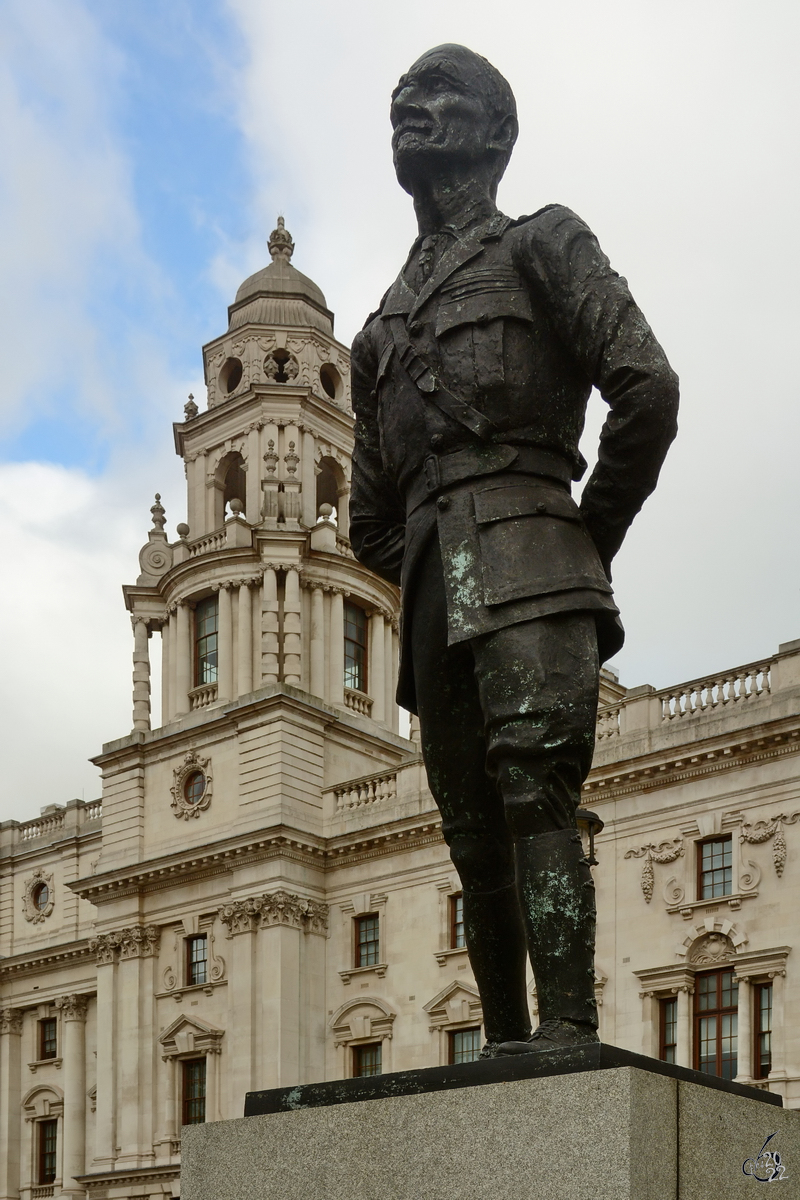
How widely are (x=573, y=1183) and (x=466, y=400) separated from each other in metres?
2.44

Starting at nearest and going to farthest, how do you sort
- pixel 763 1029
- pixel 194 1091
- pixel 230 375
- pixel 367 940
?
pixel 763 1029, pixel 367 940, pixel 194 1091, pixel 230 375

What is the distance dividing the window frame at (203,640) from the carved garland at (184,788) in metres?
2.58

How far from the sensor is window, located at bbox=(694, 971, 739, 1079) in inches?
1214

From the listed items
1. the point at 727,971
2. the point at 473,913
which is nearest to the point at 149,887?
the point at 727,971

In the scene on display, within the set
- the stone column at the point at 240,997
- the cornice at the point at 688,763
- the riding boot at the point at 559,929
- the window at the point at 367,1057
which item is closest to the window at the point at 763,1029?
the cornice at the point at 688,763

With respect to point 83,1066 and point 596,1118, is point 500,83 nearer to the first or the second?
point 596,1118

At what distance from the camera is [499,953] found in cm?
561

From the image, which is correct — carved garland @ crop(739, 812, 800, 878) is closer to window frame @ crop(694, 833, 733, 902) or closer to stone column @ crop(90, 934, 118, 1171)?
window frame @ crop(694, 833, 733, 902)

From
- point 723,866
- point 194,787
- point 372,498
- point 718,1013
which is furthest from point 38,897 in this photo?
point 372,498

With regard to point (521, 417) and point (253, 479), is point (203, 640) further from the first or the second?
point (521, 417)

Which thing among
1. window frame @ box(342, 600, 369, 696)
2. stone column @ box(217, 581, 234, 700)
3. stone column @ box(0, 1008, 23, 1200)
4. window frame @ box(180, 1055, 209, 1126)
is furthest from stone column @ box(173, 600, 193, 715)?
stone column @ box(0, 1008, 23, 1200)

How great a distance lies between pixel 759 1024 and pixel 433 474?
26.9m

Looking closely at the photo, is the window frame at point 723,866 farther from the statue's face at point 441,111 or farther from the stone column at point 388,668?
the statue's face at point 441,111

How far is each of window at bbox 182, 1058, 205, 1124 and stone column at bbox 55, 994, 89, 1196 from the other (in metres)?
6.66
